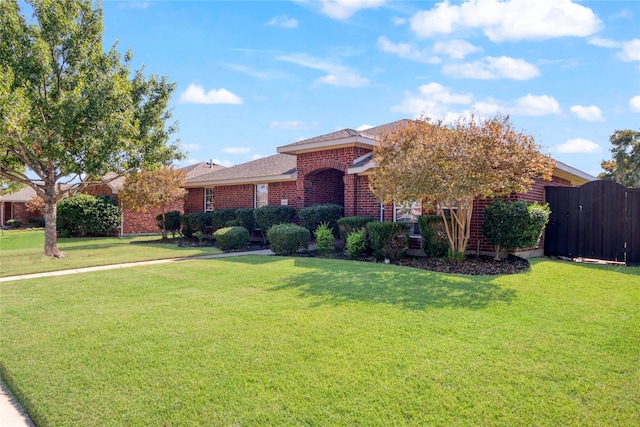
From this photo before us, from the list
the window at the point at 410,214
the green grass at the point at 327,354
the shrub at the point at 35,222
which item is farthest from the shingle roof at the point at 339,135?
the shrub at the point at 35,222

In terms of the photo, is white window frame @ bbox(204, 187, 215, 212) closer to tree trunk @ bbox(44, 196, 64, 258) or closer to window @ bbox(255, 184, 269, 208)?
window @ bbox(255, 184, 269, 208)

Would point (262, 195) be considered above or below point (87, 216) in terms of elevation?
above

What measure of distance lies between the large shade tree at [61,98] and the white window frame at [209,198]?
7408mm

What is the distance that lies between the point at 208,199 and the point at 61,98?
33.7 feet

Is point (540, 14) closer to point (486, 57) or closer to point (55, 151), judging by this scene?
point (486, 57)

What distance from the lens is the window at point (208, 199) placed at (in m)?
21.7

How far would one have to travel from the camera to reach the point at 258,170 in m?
19.4

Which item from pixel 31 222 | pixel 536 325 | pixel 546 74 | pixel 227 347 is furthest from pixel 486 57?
pixel 31 222

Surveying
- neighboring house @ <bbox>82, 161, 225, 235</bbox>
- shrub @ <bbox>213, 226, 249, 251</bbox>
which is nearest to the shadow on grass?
shrub @ <bbox>213, 226, 249, 251</bbox>

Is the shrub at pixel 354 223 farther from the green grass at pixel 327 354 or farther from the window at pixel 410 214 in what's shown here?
the green grass at pixel 327 354

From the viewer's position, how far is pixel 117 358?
163 inches

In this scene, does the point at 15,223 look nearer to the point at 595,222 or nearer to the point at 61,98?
the point at 61,98

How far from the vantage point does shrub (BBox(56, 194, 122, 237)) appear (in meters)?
21.5

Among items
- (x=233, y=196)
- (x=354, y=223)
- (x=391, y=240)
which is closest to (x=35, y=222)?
(x=233, y=196)
